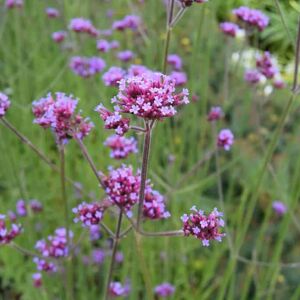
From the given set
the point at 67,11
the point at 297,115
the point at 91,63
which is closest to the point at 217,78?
the point at 297,115

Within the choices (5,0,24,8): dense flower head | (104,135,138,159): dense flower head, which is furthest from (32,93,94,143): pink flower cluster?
(5,0,24,8): dense flower head

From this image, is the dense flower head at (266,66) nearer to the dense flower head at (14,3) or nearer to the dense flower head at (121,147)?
the dense flower head at (121,147)

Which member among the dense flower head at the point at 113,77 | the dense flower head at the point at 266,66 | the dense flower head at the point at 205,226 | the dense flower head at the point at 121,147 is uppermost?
the dense flower head at the point at 266,66

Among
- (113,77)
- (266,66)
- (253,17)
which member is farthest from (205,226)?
(253,17)

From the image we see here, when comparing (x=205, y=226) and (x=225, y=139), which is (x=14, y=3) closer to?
(x=225, y=139)

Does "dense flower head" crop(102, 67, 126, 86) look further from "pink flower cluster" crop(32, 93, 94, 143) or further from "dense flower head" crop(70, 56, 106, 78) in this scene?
"pink flower cluster" crop(32, 93, 94, 143)

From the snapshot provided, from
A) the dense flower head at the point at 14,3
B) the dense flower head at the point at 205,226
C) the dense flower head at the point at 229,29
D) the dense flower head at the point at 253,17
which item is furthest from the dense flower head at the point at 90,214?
the dense flower head at the point at 14,3
